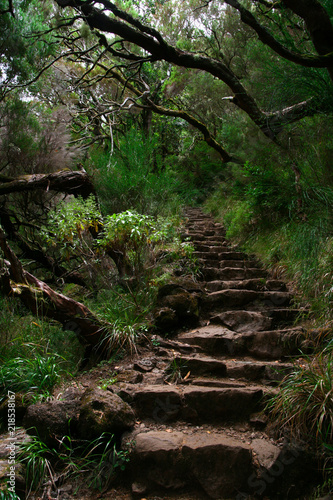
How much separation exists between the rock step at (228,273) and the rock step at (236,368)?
2.03m

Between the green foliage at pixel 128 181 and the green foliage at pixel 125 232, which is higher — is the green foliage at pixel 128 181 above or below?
above

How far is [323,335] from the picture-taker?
2.81 m

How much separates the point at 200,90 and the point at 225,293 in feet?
28.8

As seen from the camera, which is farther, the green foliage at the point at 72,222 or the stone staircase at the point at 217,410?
the green foliage at the point at 72,222

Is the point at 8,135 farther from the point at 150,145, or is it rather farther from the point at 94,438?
the point at 94,438

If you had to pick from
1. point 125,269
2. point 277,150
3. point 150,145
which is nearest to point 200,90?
point 150,145

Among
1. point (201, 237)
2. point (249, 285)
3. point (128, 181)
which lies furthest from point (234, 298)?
point (128, 181)

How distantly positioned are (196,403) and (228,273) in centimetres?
291

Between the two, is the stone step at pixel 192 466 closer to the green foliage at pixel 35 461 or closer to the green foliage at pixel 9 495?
the green foliage at pixel 35 461

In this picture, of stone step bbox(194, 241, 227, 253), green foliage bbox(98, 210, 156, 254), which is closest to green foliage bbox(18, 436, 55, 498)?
green foliage bbox(98, 210, 156, 254)

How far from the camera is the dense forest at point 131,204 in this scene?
2.79 metres

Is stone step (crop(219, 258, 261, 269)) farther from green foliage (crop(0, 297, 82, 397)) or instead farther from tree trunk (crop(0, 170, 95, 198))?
green foliage (crop(0, 297, 82, 397))

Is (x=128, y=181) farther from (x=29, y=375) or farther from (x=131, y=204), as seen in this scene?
(x=29, y=375)

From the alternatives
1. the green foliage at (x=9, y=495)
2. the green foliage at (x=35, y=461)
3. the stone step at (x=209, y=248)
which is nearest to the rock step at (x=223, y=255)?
the stone step at (x=209, y=248)
